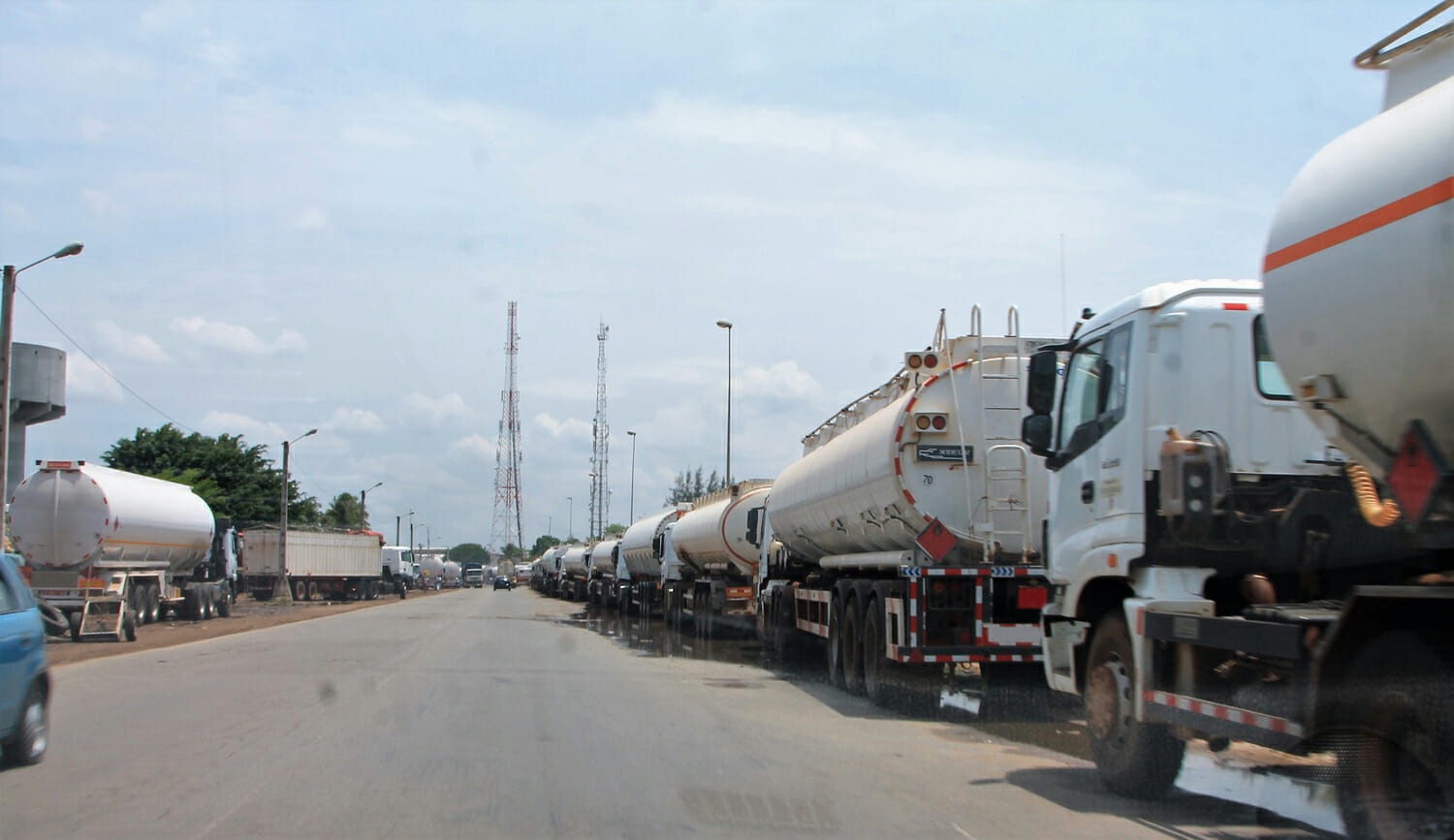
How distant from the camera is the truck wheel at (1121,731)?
314 inches

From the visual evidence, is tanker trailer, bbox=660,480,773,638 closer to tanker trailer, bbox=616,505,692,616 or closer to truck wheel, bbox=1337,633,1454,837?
tanker trailer, bbox=616,505,692,616

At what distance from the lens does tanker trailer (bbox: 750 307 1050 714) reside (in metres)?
12.5

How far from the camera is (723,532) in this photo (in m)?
25.8

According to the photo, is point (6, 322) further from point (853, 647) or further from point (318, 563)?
point (318, 563)

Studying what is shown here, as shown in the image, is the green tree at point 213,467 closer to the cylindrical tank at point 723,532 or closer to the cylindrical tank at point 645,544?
the cylindrical tank at point 645,544

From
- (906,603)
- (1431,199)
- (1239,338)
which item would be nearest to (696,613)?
(906,603)

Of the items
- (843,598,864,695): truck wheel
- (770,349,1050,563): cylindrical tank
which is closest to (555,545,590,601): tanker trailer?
(843,598,864,695): truck wheel

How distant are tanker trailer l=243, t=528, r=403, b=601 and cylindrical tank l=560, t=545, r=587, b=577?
10196 millimetres

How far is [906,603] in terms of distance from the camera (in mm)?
12547

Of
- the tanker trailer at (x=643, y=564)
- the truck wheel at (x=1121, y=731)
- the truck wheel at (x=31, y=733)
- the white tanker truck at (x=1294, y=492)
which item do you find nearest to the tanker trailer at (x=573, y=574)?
the tanker trailer at (x=643, y=564)

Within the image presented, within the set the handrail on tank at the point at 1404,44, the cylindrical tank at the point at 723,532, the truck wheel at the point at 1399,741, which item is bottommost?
the truck wheel at the point at 1399,741

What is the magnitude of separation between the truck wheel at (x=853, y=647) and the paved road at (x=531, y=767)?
1.00 feet

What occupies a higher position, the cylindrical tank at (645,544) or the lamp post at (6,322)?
the lamp post at (6,322)

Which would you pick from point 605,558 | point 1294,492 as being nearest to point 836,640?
point 1294,492
